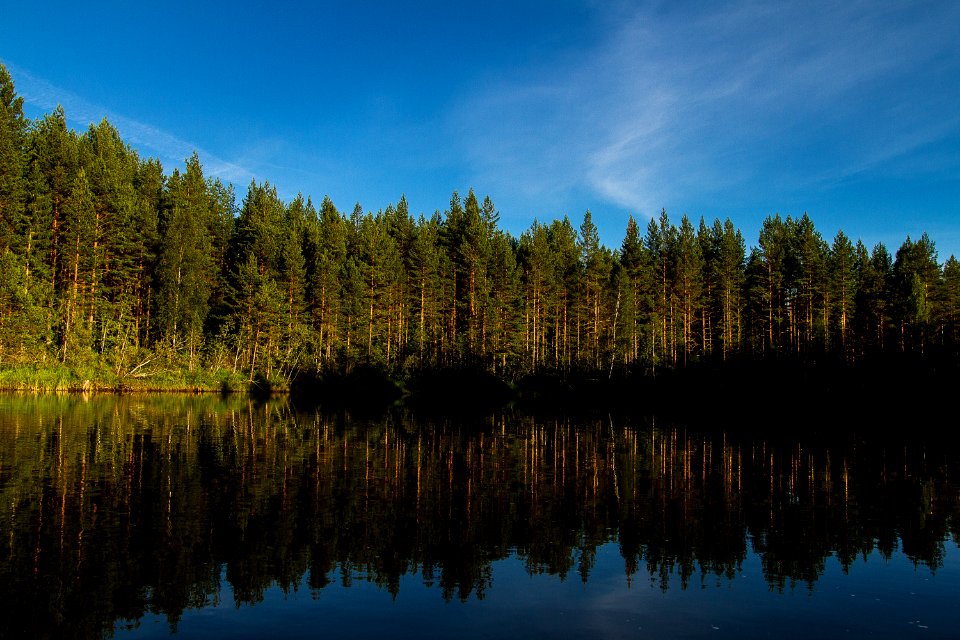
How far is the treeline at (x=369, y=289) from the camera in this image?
5991 centimetres

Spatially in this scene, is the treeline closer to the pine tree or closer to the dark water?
the pine tree

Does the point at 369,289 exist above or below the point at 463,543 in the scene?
above

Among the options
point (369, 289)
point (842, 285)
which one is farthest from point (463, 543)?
point (842, 285)

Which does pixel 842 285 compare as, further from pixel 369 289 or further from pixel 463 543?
pixel 463 543

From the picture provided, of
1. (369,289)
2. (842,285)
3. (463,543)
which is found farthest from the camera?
(842,285)

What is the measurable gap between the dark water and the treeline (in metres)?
40.9

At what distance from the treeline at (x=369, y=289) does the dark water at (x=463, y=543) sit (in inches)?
1611

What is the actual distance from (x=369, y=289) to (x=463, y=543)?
62895mm

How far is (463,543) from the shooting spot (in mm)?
13461

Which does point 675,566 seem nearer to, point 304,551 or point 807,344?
point 304,551

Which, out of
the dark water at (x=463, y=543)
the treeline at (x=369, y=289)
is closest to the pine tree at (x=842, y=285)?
the treeline at (x=369, y=289)

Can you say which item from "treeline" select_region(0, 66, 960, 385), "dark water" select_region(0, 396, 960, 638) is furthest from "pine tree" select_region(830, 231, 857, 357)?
"dark water" select_region(0, 396, 960, 638)

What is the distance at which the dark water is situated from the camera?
9672 millimetres

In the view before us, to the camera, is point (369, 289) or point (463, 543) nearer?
point (463, 543)
